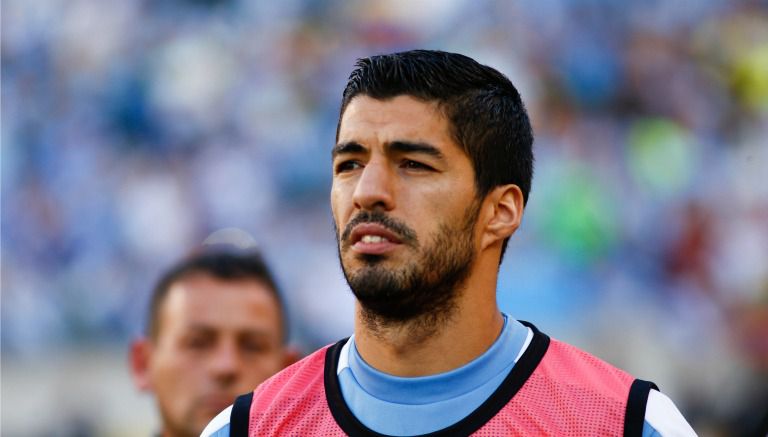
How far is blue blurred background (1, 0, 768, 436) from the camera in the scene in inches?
204

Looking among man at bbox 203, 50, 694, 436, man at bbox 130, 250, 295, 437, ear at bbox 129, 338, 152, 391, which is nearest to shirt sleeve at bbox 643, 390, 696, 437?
man at bbox 203, 50, 694, 436

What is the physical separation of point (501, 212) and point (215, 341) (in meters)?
2.14

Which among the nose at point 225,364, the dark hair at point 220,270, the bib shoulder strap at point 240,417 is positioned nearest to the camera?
the bib shoulder strap at point 240,417

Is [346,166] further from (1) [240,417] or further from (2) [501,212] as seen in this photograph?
(1) [240,417]

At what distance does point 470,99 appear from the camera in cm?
250

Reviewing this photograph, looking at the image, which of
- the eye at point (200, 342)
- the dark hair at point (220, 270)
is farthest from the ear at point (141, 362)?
the eye at point (200, 342)

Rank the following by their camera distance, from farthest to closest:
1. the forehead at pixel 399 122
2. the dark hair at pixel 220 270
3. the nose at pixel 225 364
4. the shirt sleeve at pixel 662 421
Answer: the dark hair at pixel 220 270 → the nose at pixel 225 364 → the forehead at pixel 399 122 → the shirt sleeve at pixel 662 421

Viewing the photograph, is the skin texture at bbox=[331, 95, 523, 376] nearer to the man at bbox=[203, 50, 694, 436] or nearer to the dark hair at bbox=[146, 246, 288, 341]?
the man at bbox=[203, 50, 694, 436]

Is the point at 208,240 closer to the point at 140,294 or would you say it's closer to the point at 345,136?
the point at 140,294

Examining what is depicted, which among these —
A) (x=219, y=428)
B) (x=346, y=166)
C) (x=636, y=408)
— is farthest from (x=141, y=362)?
(x=636, y=408)

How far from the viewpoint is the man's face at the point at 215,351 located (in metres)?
4.32

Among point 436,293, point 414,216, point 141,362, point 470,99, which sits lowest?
point 141,362

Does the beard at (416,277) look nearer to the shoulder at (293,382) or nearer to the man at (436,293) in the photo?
the man at (436,293)

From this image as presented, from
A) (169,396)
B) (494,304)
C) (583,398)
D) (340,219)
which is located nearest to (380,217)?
(340,219)
